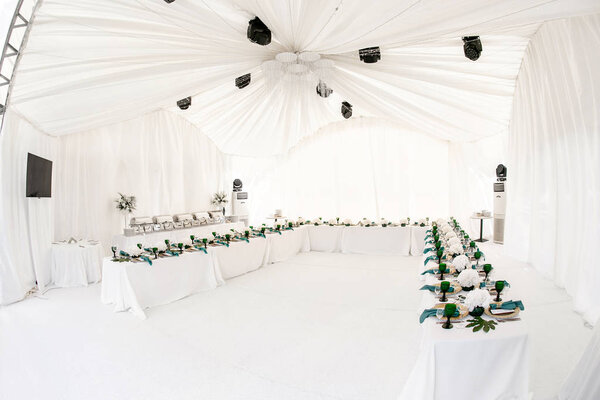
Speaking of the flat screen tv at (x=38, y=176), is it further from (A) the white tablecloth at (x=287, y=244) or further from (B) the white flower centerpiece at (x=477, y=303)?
(B) the white flower centerpiece at (x=477, y=303)

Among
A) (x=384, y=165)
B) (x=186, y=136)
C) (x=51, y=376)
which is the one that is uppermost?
(x=186, y=136)

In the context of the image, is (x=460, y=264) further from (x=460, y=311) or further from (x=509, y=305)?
(x=460, y=311)

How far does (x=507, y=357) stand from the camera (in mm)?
1754

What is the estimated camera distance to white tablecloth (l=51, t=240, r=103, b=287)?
17.0 feet

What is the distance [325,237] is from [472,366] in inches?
232

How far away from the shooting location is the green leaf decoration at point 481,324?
1.79 meters

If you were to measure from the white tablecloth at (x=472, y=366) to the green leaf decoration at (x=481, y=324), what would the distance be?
0.02m

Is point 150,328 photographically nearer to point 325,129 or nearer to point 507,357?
point 507,357

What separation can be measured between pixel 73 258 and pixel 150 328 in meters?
2.76

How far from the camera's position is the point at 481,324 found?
1841mm

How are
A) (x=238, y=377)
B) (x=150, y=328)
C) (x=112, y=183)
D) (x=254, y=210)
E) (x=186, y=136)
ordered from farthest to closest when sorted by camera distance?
1. (x=254, y=210)
2. (x=186, y=136)
3. (x=112, y=183)
4. (x=150, y=328)
5. (x=238, y=377)

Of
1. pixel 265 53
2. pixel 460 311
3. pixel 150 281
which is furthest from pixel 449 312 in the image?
pixel 265 53

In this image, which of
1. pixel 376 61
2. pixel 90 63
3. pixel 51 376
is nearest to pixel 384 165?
pixel 376 61

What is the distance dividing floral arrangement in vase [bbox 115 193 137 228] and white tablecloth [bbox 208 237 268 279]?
132 inches
